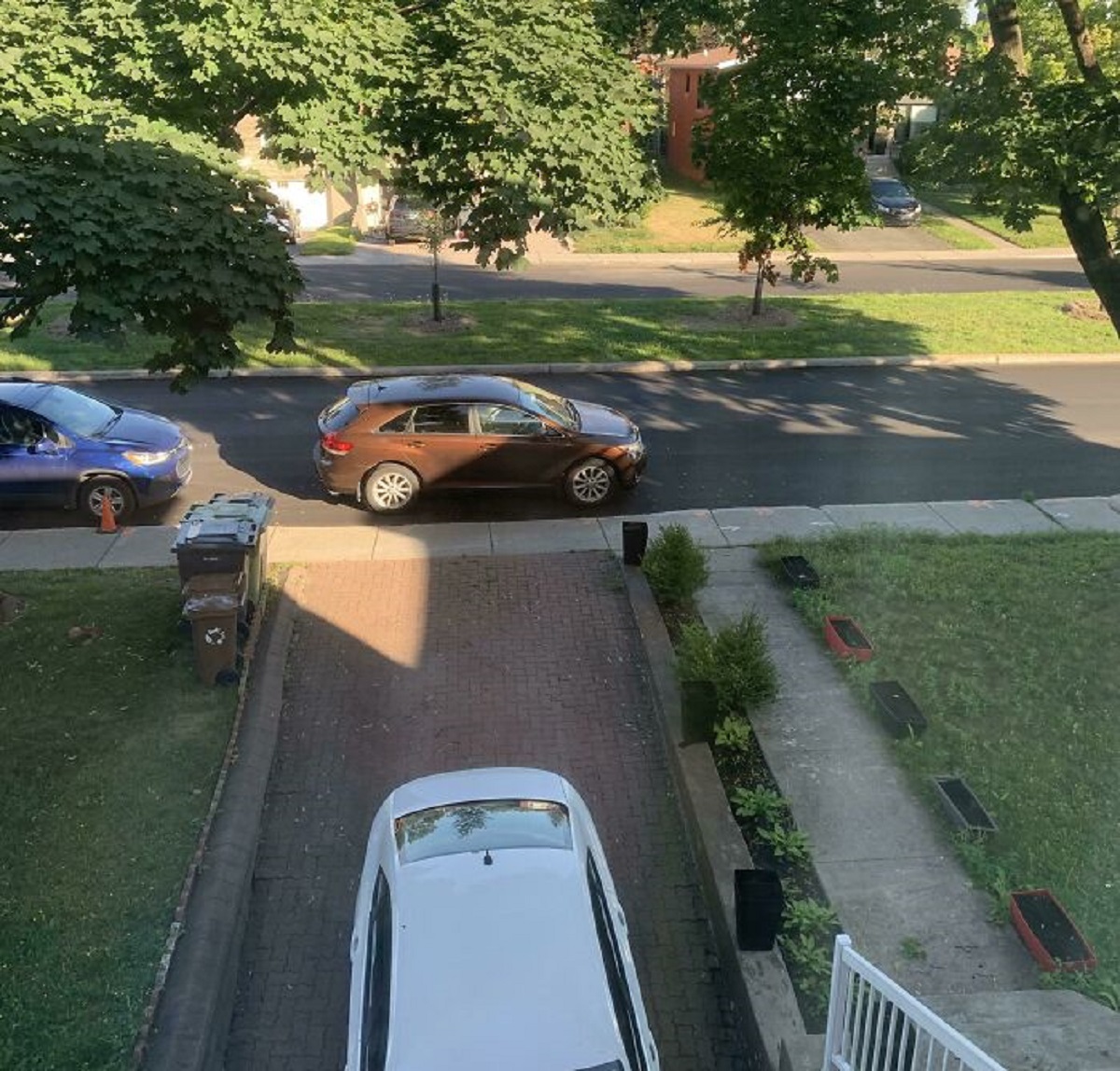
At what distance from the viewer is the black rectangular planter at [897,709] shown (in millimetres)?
8242

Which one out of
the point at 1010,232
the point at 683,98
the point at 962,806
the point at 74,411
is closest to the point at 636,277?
the point at 1010,232

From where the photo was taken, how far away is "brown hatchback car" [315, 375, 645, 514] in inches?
508

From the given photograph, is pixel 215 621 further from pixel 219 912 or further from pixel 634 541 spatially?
pixel 634 541

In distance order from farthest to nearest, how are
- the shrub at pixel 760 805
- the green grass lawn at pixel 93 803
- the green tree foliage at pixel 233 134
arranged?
the green tree foliage at pixel 233 134
the shrub at pixel 760 805
the green grass lawn at pixel 93 803

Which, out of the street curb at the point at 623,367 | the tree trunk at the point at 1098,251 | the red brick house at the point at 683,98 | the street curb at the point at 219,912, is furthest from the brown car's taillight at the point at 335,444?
the red brick house at the point at 683,98

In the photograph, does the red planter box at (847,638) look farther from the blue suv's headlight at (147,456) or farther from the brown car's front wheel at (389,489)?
the blue suv's headlight at (147,456)

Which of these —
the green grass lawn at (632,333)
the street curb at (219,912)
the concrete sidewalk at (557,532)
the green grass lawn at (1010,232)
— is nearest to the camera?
the street curb at (219,912)

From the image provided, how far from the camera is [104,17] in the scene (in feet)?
28.0

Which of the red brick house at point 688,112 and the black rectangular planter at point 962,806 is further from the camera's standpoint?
the red brick house at point 688,112

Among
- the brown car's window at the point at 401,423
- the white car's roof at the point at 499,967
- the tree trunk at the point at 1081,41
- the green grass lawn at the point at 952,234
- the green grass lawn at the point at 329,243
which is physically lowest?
the green grass lawn at the point at 329,243

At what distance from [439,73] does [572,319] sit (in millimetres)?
13801

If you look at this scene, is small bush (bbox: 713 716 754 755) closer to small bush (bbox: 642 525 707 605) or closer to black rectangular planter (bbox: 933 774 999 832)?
black rectangular planter (bbox: 933 774 999 832)

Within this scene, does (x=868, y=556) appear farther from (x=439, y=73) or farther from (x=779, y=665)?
(x=439, y=73)

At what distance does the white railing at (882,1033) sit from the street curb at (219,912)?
3.17m
